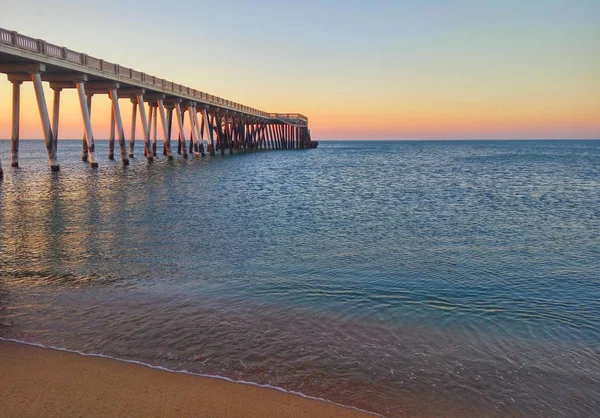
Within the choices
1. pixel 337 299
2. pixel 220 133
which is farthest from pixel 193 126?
pixel 337 299

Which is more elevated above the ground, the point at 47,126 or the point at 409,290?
the point at 47,126

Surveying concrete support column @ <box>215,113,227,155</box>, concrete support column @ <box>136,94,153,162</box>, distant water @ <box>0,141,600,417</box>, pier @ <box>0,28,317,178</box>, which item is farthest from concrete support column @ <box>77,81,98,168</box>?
concrete support column @ <box>215,113,227,155</box>

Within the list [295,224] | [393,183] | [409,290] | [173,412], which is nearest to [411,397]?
[173,412]

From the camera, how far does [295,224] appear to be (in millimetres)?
15477

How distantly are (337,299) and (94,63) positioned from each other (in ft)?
108

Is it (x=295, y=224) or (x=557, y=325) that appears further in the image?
(x=295, y=224)

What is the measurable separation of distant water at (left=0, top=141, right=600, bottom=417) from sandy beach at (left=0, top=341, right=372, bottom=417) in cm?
28

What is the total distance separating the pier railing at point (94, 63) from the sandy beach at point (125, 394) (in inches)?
996

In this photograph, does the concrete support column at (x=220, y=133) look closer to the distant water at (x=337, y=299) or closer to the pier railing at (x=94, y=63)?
the pier railing at (x=94, y=63)

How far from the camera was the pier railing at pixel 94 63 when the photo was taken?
25388 millimetres

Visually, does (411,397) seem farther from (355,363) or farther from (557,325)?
(557,325)

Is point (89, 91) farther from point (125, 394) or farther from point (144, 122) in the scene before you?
point (125, 394)

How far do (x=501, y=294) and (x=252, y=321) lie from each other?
14.5 feet

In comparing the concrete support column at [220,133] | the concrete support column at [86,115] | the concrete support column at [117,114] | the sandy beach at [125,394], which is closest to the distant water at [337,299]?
the sandy beach at [125,394]
